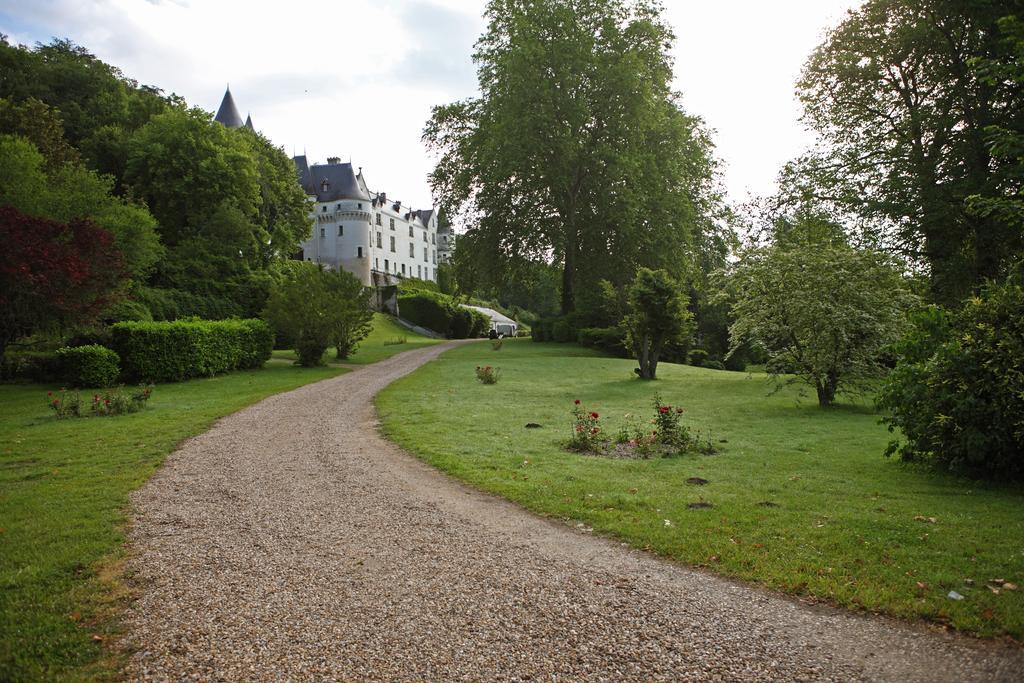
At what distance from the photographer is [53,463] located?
29.0 ft

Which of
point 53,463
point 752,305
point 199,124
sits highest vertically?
point 199,124

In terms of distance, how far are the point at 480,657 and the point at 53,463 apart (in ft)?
26.6

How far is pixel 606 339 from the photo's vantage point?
109 ft

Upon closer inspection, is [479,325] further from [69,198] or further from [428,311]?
[69,198]

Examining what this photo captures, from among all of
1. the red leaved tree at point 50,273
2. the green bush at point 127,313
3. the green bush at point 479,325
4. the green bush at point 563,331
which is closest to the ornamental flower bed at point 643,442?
the red leaved tree at point 50,273

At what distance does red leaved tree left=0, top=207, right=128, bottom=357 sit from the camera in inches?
661

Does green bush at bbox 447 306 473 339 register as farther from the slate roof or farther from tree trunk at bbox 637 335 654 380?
tree trunk at bbox 637 335 654 380

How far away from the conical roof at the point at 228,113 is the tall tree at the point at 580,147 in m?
35.1

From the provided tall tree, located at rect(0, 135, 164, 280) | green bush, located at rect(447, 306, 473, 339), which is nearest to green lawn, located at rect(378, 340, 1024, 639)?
tall tree, located at rect(0, 135, 164, 280)

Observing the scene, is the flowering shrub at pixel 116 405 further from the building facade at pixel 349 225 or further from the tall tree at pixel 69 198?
the building facade at pixel 349 225

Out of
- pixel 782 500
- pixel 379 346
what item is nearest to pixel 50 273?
pixel 782 500

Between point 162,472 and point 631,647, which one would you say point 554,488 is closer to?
point 631,647


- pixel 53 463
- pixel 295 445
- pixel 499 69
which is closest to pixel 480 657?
pixel 295 445

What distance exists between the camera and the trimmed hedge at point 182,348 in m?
19.2
